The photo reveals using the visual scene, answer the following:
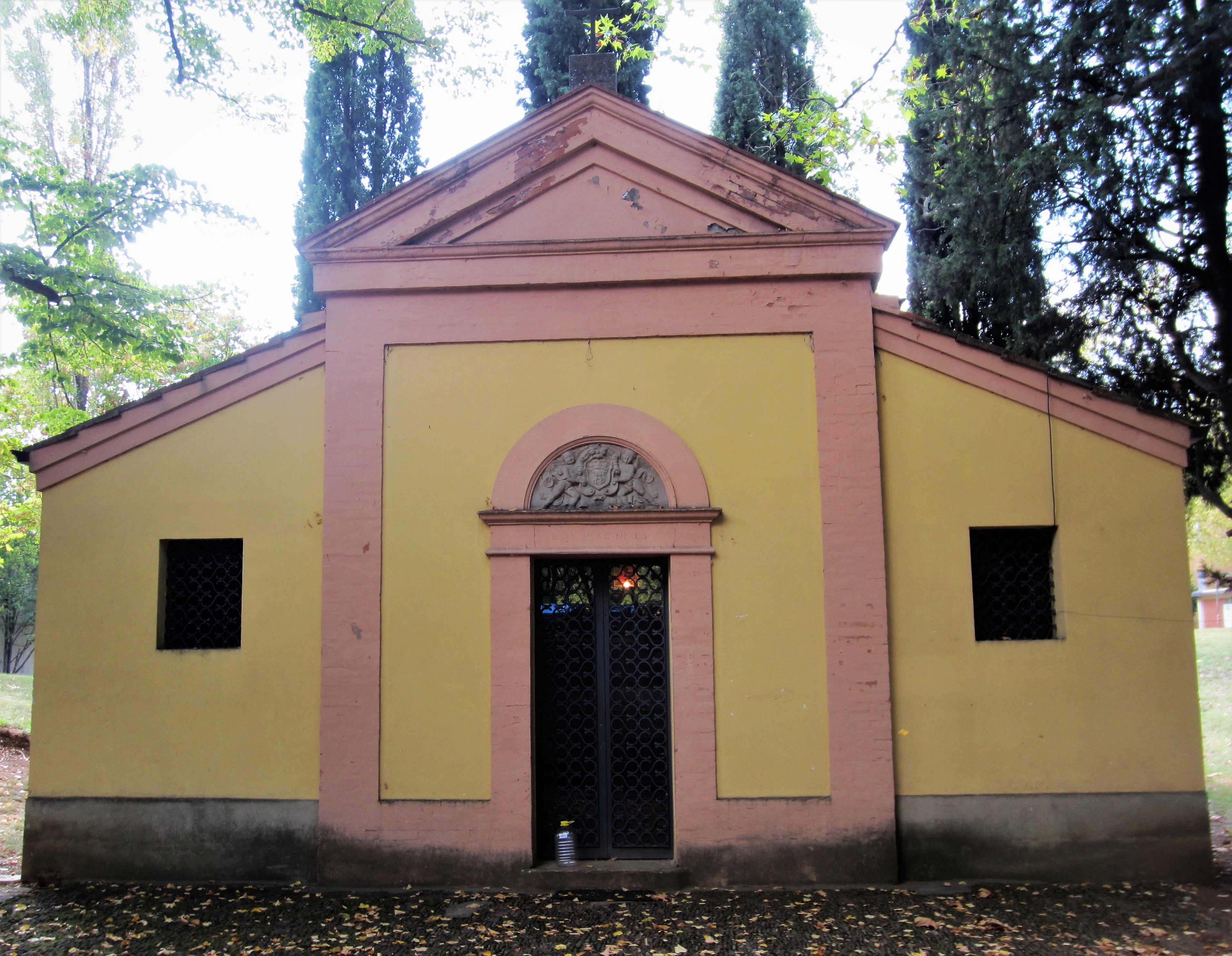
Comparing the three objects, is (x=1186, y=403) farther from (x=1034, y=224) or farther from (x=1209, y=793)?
(x=1209, y=793)

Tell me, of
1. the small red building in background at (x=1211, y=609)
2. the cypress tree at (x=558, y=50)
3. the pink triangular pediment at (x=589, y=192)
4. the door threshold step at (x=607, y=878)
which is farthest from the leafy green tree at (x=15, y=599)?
the small red building in background at (x=1211, y=609)

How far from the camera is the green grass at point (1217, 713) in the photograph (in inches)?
398

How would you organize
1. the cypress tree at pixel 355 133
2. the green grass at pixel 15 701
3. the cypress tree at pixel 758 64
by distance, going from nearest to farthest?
the green grass at pixel 15 701 < the cypress tree at pixel 758 64 < the cypress tree at pixel 355 133

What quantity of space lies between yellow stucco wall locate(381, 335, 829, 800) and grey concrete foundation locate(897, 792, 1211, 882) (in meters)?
0.90

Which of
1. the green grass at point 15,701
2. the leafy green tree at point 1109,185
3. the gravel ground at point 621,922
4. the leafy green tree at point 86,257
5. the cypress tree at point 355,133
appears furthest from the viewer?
the cypress tree at point 355,133

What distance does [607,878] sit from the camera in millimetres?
6562

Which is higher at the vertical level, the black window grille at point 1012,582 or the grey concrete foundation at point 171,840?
the black window grille at point 1012,582

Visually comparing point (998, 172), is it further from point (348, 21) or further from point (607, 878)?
point (348, 21)

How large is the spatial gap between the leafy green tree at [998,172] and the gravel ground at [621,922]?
4936 mm

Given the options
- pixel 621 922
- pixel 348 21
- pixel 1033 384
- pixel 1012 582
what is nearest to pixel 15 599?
pixel 348 21

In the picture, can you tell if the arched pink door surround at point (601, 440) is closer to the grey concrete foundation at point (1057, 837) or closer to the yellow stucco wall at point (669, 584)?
the yellow stucco wall at point (669, 584)

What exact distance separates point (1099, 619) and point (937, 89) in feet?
26.3

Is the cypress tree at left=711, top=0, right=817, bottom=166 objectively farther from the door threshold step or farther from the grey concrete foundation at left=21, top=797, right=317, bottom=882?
the grey concrete foundation at left=21, top=797, right=317, bottom=882

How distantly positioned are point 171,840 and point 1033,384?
7.69 m
